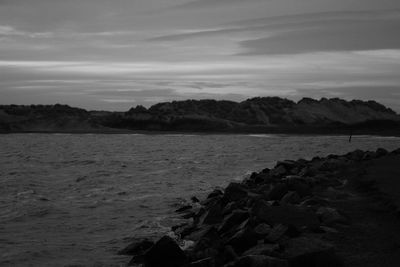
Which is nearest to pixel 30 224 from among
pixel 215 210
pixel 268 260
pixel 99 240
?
pixel 99 240

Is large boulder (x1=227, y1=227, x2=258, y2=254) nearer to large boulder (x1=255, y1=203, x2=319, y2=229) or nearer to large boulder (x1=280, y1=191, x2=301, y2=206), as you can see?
large boulder (x1=255, y1=203, x2=319, y2=229)

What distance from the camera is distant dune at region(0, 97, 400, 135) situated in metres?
112

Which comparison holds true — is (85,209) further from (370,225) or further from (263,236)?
(370,225)

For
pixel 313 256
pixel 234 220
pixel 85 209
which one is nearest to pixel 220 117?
pixel 85 209

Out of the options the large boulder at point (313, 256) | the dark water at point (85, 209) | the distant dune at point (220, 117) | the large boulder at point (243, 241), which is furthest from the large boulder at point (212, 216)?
the distant dune at point (220, 117)

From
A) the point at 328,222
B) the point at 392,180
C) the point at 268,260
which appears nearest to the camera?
the point at 268,260

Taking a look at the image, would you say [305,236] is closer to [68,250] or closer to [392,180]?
[68,250]

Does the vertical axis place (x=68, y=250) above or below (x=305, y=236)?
below

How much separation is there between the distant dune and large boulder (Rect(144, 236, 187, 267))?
95.6m

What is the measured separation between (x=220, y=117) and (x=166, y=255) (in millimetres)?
122857

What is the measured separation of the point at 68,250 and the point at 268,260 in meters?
4.81

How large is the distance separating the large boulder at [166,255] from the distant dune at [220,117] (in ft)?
314

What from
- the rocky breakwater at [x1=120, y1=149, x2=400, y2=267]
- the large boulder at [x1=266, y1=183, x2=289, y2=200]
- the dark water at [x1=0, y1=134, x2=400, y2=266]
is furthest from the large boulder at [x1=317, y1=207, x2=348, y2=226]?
the dark water at [x1=0, y1=134, x2=400, y2=266]

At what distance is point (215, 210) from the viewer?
11.3 m
